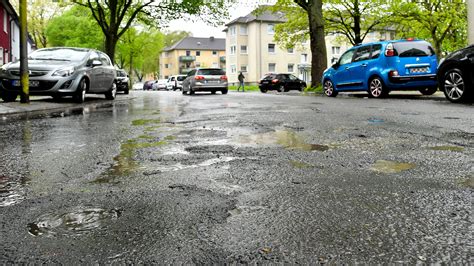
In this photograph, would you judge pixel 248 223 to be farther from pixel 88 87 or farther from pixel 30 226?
pixel 88 87

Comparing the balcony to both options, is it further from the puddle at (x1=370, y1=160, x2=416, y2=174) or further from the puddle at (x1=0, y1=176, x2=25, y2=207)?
the puddle at (x1=0, y1=176, x2=25, y2=207)

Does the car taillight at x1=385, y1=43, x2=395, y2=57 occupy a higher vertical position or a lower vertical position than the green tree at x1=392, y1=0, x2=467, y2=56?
lower

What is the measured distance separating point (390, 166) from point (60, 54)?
12.6m

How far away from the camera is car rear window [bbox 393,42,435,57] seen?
14172 mm

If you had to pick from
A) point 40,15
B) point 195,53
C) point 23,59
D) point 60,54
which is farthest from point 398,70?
point 195,53

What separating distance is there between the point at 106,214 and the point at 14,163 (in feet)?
7.18

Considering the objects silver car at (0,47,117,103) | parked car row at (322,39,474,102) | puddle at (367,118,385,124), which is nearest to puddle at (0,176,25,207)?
puddle at (367,118,385,124)

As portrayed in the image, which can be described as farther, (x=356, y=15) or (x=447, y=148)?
(x=356, y=15)

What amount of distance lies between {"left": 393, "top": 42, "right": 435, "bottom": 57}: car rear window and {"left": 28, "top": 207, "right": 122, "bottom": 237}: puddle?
43.4 feet

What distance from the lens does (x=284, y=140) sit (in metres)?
5.54

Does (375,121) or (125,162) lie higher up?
(375,121)

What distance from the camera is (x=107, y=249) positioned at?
2086 millimetres

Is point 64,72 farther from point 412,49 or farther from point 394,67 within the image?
point 412,49

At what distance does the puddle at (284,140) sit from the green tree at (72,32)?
60002 mm
